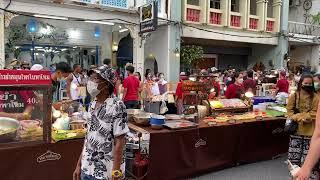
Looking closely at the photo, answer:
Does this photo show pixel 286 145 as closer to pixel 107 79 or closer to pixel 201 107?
pixel 201 107

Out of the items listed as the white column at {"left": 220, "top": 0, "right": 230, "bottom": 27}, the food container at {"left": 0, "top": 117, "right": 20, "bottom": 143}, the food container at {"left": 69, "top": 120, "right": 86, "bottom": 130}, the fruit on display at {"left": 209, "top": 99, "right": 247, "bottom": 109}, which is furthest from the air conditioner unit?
the food container at {"left": 0, "top": 117, "right": 20, "bottom": 143}

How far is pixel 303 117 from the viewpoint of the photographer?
508 cm

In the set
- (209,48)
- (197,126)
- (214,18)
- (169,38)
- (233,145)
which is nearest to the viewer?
(197,126)

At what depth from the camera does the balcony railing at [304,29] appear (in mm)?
21752

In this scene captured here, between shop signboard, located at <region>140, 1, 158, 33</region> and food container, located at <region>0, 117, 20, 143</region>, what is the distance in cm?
953

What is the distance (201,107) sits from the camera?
6.34 metres

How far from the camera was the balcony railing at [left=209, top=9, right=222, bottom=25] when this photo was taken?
17.5 metres

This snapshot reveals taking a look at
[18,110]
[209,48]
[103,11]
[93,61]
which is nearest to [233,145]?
[18,110]

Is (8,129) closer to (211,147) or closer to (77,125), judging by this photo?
(77,125)

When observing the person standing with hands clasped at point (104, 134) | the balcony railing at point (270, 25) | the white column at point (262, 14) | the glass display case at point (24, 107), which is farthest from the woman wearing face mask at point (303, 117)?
the balcony railing at point (270, 25)

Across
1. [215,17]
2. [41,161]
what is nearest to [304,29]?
[215,17]

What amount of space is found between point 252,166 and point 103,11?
9106 millimetres

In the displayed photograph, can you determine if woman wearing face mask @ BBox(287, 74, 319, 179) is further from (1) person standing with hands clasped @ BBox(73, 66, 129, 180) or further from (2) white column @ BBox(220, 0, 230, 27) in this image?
(2) white column @ BBox(220, 0, 230, 27)

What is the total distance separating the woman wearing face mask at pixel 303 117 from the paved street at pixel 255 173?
666mm
